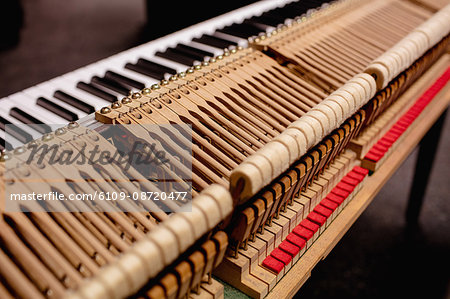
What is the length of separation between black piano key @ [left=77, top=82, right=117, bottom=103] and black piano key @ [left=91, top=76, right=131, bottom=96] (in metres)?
0.05

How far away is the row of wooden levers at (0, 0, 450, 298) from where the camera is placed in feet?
3.40

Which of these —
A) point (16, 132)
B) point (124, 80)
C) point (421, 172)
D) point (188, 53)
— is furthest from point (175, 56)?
point (421, 172)

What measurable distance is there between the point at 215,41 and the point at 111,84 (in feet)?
2.46

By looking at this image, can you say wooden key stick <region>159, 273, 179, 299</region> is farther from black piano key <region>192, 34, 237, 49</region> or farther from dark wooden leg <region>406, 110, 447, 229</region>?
dark wooden leg <region>406, 110, 447, 229</region>

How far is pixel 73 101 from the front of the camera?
1.97 metres

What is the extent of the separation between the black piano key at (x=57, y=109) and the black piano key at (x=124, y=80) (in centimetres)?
34

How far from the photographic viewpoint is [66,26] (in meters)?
6.04

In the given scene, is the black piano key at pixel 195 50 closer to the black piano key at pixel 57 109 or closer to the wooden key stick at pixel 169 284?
the black piano key at pixel 57 109

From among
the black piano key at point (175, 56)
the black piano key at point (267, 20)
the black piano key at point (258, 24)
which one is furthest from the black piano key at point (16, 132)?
the black piano key at point (267, 20)

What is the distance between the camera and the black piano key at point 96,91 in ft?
6.66

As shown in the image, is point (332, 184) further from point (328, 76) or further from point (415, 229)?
point (415, 229)

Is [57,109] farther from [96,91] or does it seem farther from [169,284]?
[169,284]

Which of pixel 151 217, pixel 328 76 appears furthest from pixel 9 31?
pixel 151 217

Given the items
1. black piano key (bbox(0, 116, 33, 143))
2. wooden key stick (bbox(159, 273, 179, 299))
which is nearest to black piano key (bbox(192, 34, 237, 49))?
black piano key (bbox(0, 116, 33, 143))
